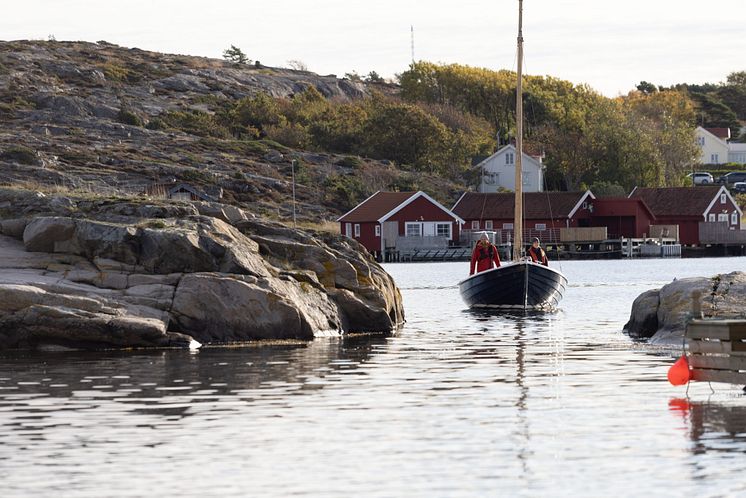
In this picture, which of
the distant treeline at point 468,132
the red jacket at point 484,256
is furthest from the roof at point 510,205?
the red jacket at point 484,256

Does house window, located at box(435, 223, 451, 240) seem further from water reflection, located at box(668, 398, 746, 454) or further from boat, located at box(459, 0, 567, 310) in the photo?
water reflection, located at box(668, 398, 746, 454)

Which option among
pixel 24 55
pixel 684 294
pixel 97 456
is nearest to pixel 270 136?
pixel 24 55

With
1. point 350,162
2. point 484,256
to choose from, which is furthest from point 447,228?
point 484,256

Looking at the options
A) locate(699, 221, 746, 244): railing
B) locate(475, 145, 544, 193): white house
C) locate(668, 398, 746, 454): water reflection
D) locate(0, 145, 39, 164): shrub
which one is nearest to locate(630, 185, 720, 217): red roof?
locate(699, 221, 746, 244): railing

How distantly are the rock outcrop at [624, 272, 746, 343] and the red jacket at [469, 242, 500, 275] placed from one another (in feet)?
35.9

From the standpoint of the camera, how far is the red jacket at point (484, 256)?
40.7m

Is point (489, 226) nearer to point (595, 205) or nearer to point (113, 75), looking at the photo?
point (595, 205)

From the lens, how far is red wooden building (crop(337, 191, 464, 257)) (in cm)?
10419

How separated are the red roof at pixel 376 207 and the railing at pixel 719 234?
2783cm

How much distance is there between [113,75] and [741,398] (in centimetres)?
15414

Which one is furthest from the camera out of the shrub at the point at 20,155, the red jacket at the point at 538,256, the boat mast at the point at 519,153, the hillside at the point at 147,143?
the hillside at the point at 147,143

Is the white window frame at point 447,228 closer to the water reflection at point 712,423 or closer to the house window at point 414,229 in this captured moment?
the house window at point 414,229

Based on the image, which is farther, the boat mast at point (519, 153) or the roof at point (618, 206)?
the roof at point (618, 206)

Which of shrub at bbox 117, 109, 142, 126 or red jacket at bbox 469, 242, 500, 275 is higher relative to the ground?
shrub at bbox 117, 109, 142, 126
